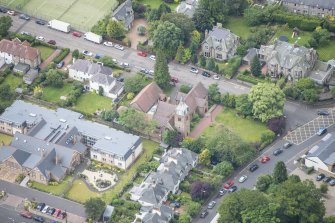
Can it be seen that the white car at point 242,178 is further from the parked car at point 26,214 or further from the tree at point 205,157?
the parked car at point 26,214

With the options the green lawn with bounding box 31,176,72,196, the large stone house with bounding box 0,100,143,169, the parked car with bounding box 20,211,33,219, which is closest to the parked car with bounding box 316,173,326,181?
the large stone house with bounding box 0,100,143,169

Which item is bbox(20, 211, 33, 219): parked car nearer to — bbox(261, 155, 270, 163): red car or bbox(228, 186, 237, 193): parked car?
bbox(228, 186, 237, 193): parked car

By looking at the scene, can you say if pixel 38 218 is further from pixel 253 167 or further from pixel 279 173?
pixel 279 173

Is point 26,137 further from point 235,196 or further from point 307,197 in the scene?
point 307,197

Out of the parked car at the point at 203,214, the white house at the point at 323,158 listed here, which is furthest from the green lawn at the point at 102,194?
the white house at the point at 323,158

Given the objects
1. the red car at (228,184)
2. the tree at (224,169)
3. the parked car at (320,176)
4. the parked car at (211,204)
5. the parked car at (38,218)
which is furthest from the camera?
the parked car at (320,176)

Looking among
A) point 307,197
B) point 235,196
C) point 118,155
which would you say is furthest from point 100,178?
point 307,197
